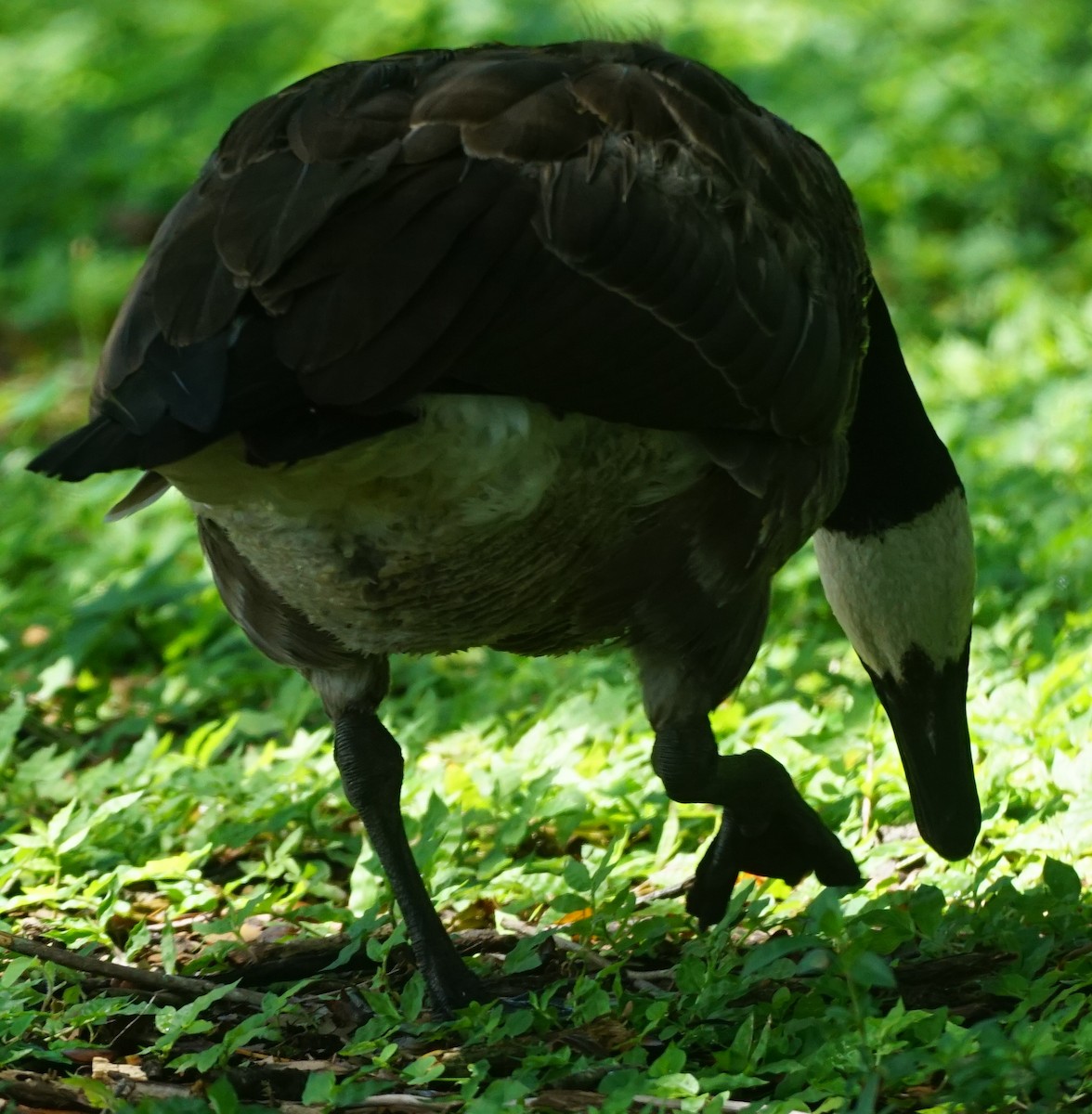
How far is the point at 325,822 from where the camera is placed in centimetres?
516

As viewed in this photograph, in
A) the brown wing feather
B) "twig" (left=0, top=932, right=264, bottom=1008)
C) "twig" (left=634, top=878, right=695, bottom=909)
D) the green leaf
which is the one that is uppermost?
the brown wing feather

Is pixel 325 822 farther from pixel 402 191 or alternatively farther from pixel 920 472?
pixel 402 191

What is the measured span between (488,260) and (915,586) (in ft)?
6.66

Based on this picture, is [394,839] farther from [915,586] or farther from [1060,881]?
[915,586]

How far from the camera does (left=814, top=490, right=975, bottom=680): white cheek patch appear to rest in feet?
16.3

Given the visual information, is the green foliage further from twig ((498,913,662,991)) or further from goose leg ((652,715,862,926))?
goose leg ((652,715,862,926))

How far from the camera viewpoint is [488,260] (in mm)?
3400

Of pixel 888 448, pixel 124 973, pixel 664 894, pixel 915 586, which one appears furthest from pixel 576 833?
pixel 124 973

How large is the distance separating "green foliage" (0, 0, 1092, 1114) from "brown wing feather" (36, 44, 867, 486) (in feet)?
3.83

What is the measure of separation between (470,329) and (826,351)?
3.89ft

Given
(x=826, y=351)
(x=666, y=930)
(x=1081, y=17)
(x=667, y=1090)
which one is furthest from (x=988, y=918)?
(x=1081, y=17)

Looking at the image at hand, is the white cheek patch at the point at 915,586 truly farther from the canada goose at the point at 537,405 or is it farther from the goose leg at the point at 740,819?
the goose leg at the point at 740,819

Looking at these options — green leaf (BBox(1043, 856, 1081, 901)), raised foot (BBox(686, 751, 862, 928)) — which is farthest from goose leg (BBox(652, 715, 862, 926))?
green leaf (BBox(1043, 856, 1081, 901))

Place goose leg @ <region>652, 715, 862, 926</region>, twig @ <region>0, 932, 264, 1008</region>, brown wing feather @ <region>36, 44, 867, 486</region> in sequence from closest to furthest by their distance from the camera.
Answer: brown wing feather @ <region>36, 44, 867, 486</region>, twig @ <region>0, 932, 264, 1008</region>, goose leg @ <region>652, 715, 862, 926</region>
